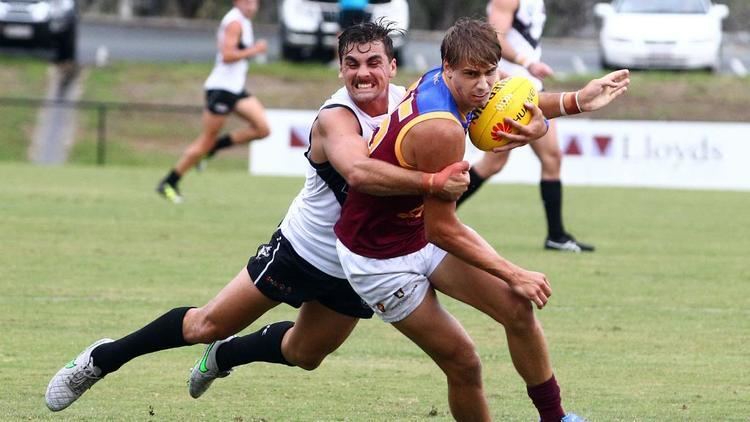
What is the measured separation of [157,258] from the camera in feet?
36.0

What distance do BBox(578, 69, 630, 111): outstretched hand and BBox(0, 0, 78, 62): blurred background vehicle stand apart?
22314mm

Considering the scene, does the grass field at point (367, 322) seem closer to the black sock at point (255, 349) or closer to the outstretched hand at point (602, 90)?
the black sock at point (255, 349)

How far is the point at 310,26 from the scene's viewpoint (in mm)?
27875

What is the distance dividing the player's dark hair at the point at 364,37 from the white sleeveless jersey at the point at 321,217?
7.2 inches

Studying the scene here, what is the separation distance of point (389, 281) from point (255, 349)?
1035 mm

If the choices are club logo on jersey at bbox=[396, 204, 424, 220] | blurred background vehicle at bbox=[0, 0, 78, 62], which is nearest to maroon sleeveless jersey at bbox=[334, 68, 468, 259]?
club logo on jersey at bbox=[396, 204, 424, 220]

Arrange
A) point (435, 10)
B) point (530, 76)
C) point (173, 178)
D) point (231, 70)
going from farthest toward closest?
point (435, 10) < point (173, 178) < point (231, 70) < point (530, 76)

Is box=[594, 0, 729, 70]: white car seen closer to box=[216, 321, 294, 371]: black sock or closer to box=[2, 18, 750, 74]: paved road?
box=[2, 18, 750, 74]: paved road

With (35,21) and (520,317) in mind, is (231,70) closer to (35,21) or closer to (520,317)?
(520,317)

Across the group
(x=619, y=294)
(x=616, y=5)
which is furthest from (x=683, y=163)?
(x=619, y=294)

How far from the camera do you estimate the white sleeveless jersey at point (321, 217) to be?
5.69 meters

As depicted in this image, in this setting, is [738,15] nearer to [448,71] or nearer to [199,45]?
[199,45]

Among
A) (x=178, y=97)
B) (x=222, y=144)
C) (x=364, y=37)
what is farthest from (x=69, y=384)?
(x=178, y=97)

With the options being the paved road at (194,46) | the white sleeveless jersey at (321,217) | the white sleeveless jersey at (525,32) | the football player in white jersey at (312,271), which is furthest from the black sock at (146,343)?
the paved road at (194,46)
